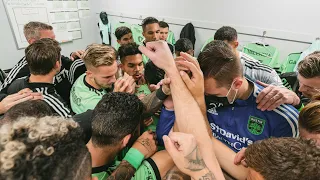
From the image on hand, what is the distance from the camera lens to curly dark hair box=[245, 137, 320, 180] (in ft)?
2.36

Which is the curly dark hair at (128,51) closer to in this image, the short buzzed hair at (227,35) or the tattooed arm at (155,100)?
the tattooed arm at (155,100)

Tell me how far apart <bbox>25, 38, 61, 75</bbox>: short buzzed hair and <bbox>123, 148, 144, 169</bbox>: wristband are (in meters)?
1.15

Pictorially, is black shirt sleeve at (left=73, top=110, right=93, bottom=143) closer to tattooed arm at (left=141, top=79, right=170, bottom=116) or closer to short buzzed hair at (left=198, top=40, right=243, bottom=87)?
tattooed arm at (left=141, top=79, right=170, bottom=116)

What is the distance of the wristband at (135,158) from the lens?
1.18 meters

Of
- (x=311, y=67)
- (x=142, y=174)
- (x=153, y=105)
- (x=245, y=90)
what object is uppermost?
(x=311, y=67)

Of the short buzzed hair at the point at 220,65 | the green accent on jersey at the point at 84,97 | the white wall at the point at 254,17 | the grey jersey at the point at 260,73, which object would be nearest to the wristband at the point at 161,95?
the short buzzed hair at the point at 220,65

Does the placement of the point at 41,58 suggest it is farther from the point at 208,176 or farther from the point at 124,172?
the point at 208,176

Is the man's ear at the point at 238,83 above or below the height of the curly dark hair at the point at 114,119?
above

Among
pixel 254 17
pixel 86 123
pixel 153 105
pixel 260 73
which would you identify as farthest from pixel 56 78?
pixel 254 17

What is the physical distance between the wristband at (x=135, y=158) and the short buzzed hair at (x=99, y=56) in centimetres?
90

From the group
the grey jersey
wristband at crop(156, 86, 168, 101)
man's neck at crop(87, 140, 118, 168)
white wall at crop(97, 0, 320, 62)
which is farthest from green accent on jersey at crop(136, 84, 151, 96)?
white wall at crop(97, 0, 320, 62)

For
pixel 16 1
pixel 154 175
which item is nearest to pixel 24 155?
pixel 154 175

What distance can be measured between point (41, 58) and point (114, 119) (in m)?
1.07

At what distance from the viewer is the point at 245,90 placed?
1.40m
